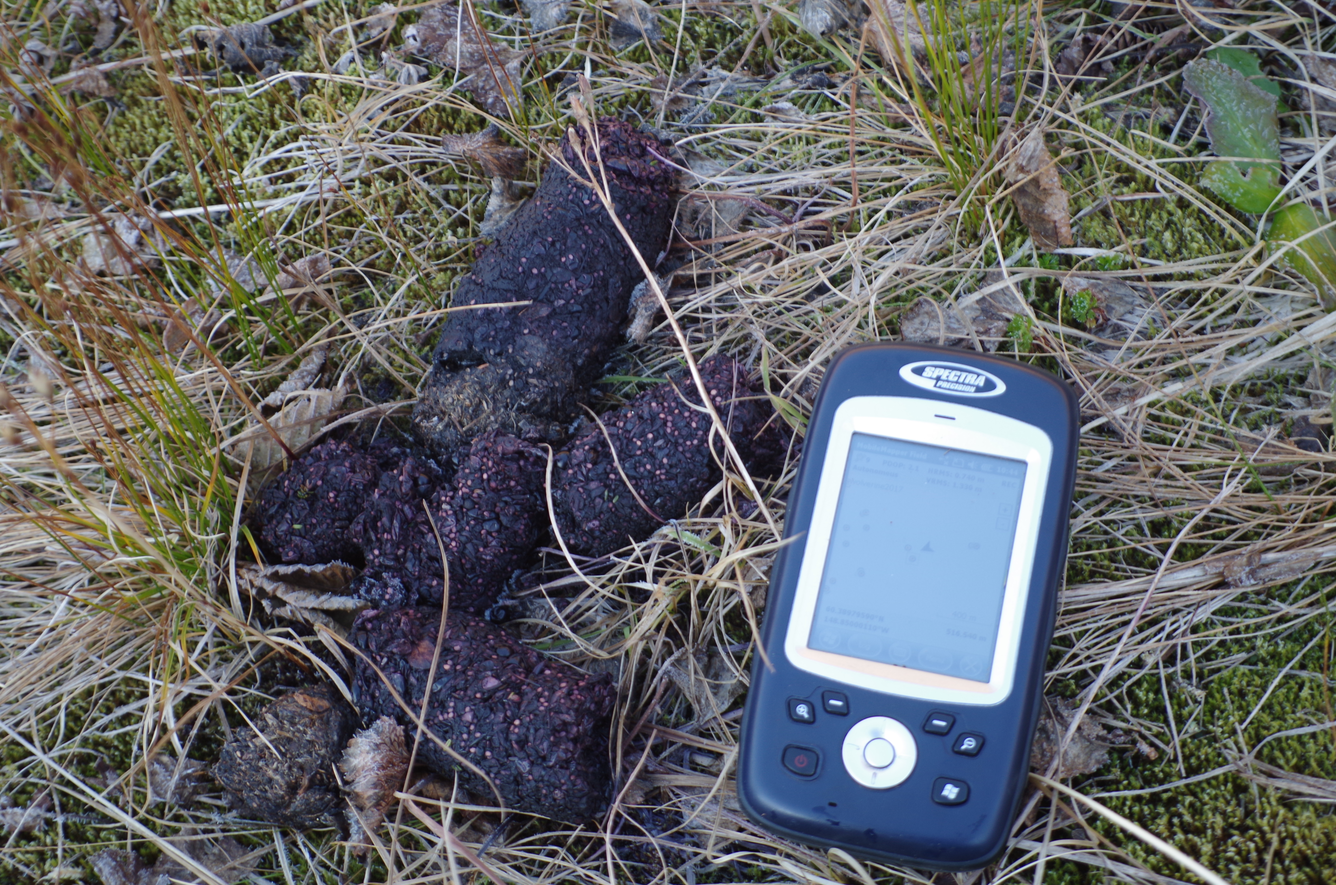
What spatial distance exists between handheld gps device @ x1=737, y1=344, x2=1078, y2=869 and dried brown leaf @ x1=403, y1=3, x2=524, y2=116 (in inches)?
52.2

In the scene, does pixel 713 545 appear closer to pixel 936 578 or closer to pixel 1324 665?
pixel 936 578

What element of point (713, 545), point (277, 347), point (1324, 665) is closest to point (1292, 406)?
point (1324, 665)

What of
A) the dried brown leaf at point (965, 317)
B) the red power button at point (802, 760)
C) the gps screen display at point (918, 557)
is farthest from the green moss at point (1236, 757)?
the dried brown leaf at point (965, 317)

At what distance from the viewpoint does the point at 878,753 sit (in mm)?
1619

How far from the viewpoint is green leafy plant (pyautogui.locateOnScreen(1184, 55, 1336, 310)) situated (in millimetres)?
1911

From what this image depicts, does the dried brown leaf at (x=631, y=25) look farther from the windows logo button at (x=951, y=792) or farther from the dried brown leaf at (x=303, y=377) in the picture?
the windows logo button at (x=951, y=792)

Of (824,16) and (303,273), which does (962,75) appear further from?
(303,273)

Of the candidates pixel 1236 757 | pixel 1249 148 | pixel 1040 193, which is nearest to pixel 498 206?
pixel 1040 193

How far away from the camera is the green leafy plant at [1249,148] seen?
1911mm

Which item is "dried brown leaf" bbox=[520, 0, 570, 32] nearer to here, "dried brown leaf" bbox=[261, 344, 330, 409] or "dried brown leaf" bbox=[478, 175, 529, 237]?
"dried brown leaf" bbox=[478, 175, 529, 237]

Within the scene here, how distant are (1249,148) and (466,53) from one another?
80.6 inches

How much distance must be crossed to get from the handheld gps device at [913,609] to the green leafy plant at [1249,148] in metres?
0.74

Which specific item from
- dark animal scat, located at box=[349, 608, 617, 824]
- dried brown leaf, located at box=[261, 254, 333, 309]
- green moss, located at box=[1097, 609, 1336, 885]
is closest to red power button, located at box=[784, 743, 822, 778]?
dark animal scat, located at box=[349, 608, 617, 824]

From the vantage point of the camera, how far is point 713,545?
1912mm
